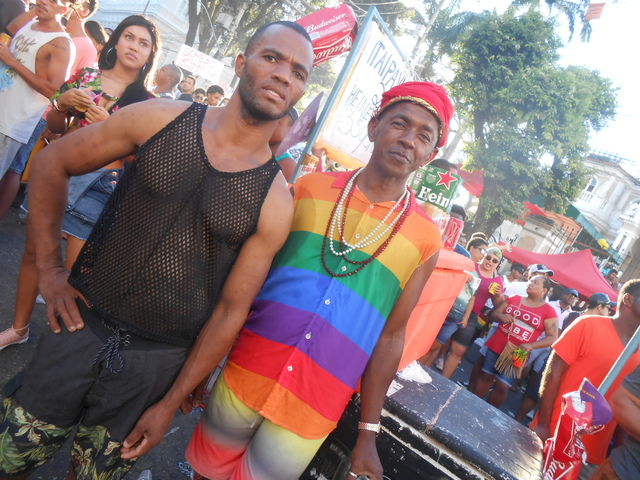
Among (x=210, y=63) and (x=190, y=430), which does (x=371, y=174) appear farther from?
(x=210, y=63)

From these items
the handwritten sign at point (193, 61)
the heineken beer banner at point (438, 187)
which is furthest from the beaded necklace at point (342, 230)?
the handwritten sign at point (193, 61)

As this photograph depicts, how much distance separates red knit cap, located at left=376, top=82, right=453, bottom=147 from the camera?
5.40 ft

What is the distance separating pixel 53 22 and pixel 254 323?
9.71 feet

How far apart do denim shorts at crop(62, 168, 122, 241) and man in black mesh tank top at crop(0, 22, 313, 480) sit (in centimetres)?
62

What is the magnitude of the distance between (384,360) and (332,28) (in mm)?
2570

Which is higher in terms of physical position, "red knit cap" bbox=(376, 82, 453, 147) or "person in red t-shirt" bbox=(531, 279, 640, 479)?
"red knit cap" bbox=(376, 82, 453, 147)

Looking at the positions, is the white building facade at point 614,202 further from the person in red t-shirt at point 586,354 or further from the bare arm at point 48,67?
the bare arm at point 48,67

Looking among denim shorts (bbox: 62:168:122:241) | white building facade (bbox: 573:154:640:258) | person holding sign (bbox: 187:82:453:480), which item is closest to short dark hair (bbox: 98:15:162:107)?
denim shorts (bbox: 62:168:122:241)

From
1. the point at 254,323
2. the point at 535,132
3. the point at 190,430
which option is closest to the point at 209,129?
the point at 254,323

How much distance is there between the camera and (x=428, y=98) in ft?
5.40

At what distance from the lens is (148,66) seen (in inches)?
97.1

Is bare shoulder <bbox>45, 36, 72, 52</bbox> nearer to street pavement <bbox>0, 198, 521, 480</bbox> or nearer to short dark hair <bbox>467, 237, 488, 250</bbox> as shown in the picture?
street pavement <bbox>0, 198, 521, 480</bbox>

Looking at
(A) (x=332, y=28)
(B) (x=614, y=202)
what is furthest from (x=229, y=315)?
(B) (x=614, y=202)

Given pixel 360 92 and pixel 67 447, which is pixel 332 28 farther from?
pixel 67 447
